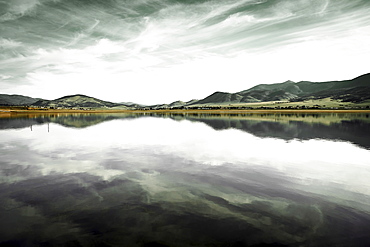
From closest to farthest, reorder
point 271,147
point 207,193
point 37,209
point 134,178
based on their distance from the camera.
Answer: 1. point 37,209
2. point 207,193
3. point 134,178
4. point 271,147

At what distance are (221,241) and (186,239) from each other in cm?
98

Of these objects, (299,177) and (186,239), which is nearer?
(186,239)

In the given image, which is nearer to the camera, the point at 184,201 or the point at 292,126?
the point at 184,201

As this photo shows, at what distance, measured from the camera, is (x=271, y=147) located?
21.4 m

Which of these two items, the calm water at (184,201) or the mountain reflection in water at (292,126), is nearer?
the calm water at (184,201)

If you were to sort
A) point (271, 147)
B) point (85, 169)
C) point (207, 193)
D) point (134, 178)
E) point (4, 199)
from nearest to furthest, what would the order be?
point (4, 199) < point (207, 193) < point (134, 178) < point (85, 169) < point (271, 147)

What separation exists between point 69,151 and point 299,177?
60.3 feet

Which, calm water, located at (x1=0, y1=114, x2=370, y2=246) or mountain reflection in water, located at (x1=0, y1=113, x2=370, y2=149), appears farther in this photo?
mountain reflection in water, located at (x1=0, y1=113, x2=370, y2=149)

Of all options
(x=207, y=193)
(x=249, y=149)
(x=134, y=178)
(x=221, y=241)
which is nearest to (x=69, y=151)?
(x=134, y=178)

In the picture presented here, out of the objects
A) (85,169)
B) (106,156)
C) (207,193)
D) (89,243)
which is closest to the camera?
(89,243)

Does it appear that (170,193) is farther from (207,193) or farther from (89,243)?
(89,243)

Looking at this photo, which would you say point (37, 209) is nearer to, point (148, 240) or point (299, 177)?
point (148, 240)

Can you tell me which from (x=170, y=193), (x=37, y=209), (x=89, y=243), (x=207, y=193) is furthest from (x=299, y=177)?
(x=37, y=209)

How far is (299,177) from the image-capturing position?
40.5ft
